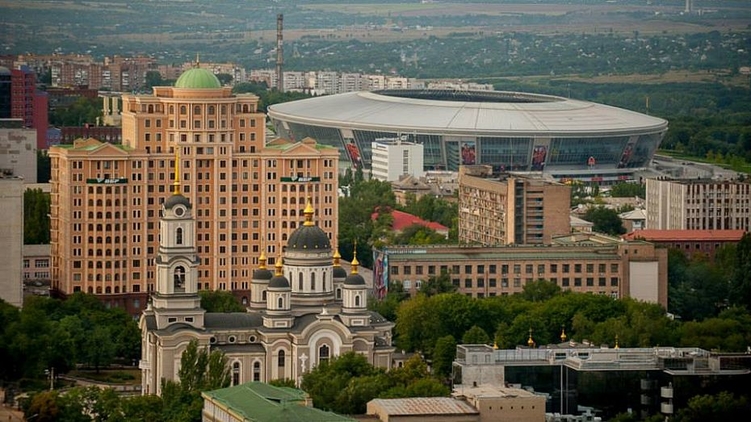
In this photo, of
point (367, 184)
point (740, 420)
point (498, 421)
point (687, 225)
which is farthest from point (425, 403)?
point (367, 184)

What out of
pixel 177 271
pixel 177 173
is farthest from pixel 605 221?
pixel 177 271

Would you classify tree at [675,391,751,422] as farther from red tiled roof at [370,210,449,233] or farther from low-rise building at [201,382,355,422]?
red tiled roof at [370,210,449,233]

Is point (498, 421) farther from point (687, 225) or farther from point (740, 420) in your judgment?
point (687, 225)

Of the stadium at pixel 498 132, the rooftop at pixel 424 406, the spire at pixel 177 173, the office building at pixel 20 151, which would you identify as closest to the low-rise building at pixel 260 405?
the rooftop at pixel 424 406

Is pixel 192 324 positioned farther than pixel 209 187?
No

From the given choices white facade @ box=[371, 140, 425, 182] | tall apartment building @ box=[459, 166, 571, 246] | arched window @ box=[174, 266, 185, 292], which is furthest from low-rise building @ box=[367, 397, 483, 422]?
white facade @ box=[371, 140, 425, 182]

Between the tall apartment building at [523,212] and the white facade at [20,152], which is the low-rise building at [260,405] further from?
the white facade at [20,152]
